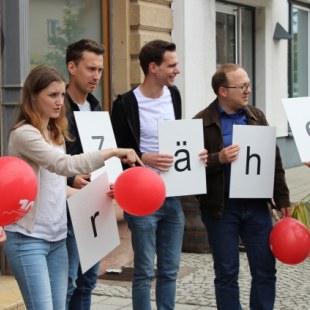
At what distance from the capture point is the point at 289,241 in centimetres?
556

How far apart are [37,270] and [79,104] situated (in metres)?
1.39

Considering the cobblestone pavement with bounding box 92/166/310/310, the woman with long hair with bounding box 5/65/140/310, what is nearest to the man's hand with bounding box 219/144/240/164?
the woman with long hair with bounding box 5/65/140/310

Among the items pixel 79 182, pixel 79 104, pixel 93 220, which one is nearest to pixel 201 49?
pixel 79 104

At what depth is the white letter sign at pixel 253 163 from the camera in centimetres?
561

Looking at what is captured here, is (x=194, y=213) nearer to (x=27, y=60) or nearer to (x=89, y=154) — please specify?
(x=27, y=60)

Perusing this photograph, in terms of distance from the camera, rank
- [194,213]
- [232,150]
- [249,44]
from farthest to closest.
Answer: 1. [249,44]
2. [194,213]
3. [232,150]

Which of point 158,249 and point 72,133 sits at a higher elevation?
point 72,133

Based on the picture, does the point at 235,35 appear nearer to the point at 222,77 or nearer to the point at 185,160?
the point at 222,77

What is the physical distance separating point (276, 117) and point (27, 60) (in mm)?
9282

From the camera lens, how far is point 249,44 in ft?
51.6

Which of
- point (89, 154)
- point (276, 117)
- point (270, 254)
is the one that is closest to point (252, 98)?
point (276, 117)

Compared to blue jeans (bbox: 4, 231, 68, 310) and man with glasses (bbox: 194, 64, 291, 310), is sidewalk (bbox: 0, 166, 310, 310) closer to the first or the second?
A: man with glasses (bbox: 194, 64, 291, 310)

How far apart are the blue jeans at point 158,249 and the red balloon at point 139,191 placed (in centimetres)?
64

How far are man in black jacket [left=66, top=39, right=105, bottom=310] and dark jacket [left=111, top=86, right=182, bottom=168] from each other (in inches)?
6.8
